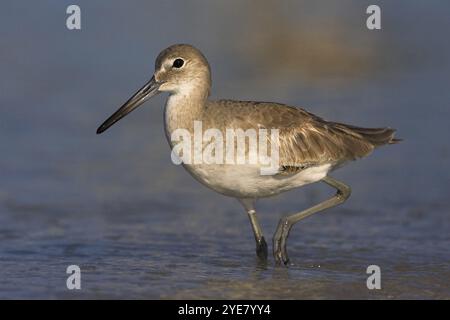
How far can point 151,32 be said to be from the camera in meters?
17.2

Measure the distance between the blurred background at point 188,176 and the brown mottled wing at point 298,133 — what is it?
897 millimetres

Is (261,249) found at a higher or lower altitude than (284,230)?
lower

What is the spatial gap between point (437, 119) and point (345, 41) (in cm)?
335

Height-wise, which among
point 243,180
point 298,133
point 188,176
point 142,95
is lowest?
point 243,180

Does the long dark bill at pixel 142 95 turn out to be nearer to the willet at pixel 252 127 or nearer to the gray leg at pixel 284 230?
the willet at pixel 252 127

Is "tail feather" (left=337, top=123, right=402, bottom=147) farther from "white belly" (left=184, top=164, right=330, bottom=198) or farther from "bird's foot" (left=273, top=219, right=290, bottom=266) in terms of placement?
"bird's foot" (left=273, top=219, right=290, bottom=266)

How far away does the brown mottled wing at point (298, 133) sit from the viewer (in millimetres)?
9086

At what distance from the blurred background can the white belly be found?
649mm

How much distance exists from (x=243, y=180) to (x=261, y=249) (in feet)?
2.96

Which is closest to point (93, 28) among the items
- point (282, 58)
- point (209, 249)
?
point (282, 58)

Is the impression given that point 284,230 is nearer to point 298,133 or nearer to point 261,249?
point 261,249

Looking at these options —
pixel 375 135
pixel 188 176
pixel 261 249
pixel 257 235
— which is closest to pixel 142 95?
pixel 257 235

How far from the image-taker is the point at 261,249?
9508mm

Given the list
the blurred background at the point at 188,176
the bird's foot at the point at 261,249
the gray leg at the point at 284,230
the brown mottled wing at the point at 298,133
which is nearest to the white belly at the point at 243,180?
the brown mottled wing at the point at 298,133
